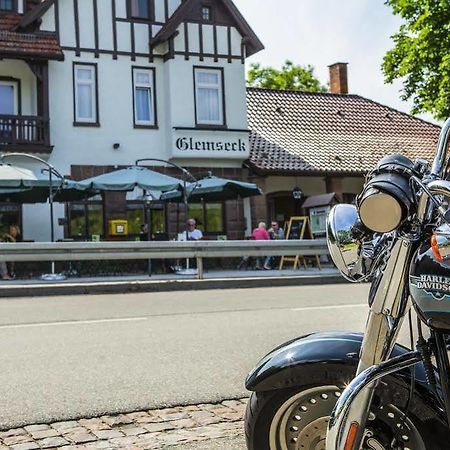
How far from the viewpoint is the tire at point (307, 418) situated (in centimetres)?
235

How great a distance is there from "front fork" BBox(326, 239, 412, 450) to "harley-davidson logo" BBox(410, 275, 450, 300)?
0.12 metres

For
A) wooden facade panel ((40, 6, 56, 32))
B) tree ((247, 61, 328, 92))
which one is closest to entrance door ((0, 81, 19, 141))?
wooden facade panel ((40, 6, 56, 32))

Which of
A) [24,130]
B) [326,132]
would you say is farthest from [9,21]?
[326,132]

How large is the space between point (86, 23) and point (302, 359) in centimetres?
2205

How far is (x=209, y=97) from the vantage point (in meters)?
24.4

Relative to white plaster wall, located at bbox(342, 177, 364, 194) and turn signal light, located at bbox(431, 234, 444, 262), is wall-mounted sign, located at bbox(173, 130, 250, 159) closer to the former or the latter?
white plaster wall, located at bbox(342, 177, 364, 194)

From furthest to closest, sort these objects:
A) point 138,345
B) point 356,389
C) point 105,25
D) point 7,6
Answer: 1. point 7,6
2. point 105,25
3. point 138,345
4. point 356,389

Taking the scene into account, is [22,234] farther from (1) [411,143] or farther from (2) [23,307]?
(1) [411,143]

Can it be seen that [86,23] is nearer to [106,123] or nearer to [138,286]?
[106,123]

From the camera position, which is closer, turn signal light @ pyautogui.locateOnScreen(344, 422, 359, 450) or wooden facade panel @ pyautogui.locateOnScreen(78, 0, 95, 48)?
turn signal light @ pyautogui.locateOnScreen(344, 422, 359, 450)

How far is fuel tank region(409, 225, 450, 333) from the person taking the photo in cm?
207

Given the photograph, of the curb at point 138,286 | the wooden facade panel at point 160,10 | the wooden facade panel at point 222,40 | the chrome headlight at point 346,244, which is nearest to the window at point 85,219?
the wooden facade panel at point 160,10

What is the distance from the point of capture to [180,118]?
23672 mm

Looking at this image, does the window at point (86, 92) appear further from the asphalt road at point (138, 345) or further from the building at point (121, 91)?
the asphalt road at point (138, 345)
